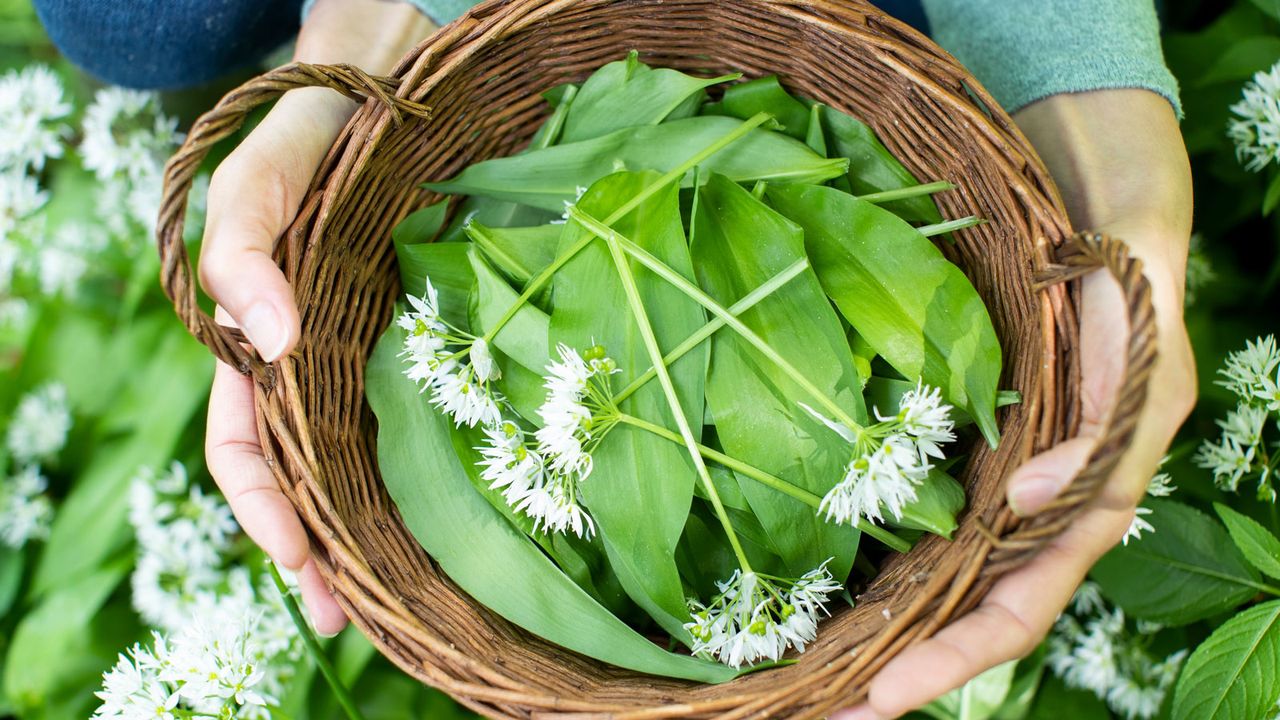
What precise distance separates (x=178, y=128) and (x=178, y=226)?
88cm

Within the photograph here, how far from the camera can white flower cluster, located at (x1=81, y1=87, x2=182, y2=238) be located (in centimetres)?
100

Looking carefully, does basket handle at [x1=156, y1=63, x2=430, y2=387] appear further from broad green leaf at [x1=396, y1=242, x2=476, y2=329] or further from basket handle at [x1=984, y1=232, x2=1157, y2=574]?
basket handle at [x1=984, y1=232, x2=1157, y2=574]

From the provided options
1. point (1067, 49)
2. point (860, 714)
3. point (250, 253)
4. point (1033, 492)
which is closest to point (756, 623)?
point (860, 714)

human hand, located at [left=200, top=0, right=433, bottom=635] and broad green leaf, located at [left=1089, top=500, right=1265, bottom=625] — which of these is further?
broad green leaf, located at [left=1089, top=500, right=1265, bottom=625]

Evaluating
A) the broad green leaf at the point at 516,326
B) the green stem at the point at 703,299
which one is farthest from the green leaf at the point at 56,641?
the green stem at the point at 703,299

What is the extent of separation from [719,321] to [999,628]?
0.88 ft

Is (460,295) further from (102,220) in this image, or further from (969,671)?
(102,220)

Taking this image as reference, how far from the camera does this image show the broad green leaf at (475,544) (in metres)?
0.62

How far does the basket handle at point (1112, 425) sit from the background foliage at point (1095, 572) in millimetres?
235

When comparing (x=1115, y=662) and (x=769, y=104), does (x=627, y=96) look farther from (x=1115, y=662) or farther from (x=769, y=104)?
(x=1115, y=662)

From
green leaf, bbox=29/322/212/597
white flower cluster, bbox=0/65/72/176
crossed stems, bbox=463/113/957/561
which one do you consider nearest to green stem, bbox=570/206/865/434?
crossed stems, bbox=463/113/957/561

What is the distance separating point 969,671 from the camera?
0.51m

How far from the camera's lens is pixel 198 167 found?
0.56 m

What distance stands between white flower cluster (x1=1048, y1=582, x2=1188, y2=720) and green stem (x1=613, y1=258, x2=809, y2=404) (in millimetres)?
488
